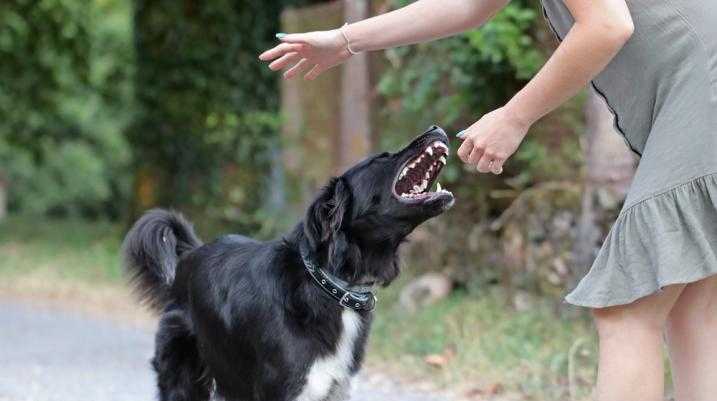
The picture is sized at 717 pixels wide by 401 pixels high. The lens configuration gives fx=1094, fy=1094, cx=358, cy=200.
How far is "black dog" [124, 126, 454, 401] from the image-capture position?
359 centimetres

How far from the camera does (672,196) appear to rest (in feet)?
8.59

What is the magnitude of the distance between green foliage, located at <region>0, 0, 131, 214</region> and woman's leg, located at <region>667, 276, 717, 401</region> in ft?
39.0

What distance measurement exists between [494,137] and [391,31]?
587 mm

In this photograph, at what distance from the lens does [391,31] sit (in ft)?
10.2

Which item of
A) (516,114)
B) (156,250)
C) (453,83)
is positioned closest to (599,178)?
(453,83)

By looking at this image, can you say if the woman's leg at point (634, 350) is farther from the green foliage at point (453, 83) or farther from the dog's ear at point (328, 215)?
the green foliage at point (453, 83)

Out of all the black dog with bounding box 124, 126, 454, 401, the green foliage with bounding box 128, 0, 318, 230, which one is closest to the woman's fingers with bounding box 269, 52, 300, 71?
the black dog with bounding box 124, 126, 454, 401

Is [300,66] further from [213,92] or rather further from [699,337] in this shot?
[213,92]

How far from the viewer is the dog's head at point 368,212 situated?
357cm

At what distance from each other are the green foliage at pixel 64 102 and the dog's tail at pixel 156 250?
9495 millimetres

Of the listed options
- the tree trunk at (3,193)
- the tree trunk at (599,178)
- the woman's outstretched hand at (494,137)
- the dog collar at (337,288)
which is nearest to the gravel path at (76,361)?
the tree trunk at (599,178)

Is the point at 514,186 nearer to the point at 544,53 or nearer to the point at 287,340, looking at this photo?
the point at 544,53

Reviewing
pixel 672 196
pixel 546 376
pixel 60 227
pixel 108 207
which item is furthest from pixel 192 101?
pixel 108 207

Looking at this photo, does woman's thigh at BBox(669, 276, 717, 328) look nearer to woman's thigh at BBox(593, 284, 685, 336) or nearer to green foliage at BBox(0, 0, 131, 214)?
woman's thigh at BBox(593, 284, 685, 336)
